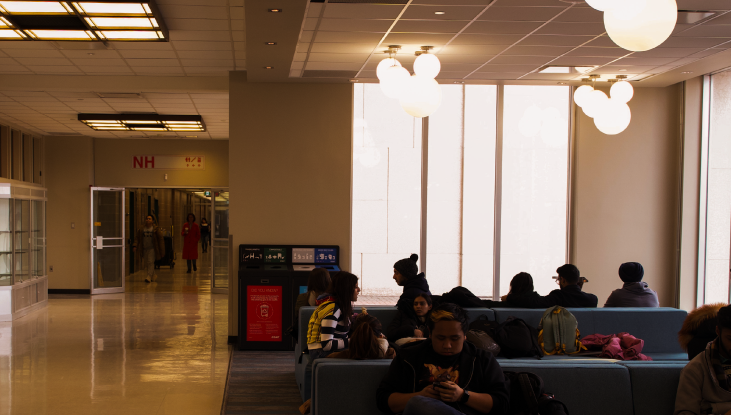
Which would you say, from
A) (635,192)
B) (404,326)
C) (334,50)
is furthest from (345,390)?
(635,192)

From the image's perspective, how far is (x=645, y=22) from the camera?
3.03 metres

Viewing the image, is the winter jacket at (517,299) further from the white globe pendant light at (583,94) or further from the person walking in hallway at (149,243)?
the person walking in hallway at (149,243)

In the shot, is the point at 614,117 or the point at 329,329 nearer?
the point at 329,329

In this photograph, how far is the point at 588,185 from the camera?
8117mm

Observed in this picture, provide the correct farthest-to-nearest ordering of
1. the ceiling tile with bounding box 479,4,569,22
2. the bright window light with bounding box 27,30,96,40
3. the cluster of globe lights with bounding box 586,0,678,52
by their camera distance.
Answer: the bright window light with bounding box 27,30,96,40 → the ceiling tile with bounding box 479,4,569,22 → the cluster of globe lights with bounding box 586,0,678,52

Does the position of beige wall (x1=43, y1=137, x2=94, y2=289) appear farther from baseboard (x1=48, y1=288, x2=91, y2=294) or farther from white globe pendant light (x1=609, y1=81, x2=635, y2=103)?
white globe pendant light (x1=609, y1=81, x2=635, y2=103)

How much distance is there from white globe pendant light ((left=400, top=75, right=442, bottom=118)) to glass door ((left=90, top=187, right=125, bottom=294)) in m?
9.67

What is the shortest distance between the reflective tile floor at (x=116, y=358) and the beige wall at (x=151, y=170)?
9.91 ft

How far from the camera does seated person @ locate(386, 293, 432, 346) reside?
15.5ft

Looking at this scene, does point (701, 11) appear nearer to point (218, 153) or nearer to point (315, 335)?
point (315, 335)

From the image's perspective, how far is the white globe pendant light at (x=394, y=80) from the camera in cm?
564

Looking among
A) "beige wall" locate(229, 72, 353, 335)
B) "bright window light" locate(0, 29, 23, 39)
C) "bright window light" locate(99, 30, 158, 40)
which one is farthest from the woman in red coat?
"bright window light" locate(99, 30, 158, 40)

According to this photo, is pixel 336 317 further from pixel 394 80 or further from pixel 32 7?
pixel 32 7

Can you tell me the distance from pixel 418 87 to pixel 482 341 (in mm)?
2475
